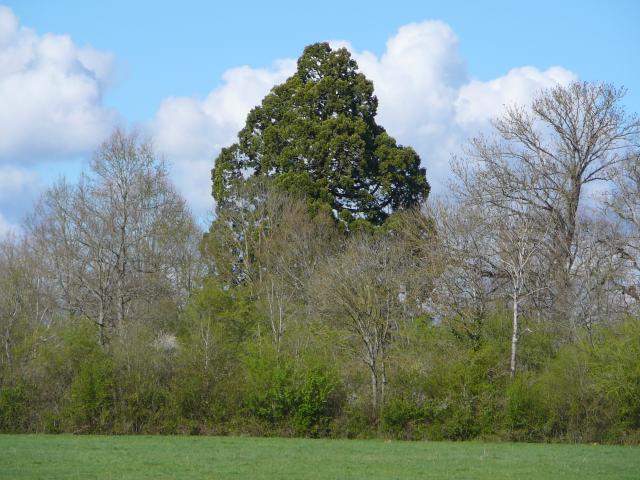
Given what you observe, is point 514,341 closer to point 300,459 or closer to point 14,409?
point 300,459

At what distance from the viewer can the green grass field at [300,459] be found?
1956 cm

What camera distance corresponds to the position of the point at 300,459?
74.6 ft

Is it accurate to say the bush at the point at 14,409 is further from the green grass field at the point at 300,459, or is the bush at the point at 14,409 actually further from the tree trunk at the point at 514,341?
the tree trunk at the point at 514,341

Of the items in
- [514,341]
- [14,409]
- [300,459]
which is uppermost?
[514,341]

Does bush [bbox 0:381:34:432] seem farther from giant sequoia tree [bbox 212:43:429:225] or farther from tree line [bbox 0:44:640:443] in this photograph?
giant sequoia tree [bbox 212:43:429:225]

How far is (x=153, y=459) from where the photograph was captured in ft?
73.7

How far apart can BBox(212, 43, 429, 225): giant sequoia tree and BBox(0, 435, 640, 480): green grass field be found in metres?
20.7

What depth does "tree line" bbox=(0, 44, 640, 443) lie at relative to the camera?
3108 centimetres

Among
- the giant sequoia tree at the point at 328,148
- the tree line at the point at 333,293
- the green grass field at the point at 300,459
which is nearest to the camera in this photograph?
the green grass field at the point at 300,459

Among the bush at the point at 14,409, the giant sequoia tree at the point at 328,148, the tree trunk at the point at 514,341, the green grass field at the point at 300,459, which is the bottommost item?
the green grass field at the point at 300,459

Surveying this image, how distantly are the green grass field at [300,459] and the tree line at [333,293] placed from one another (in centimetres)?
275

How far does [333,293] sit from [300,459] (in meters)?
11.0

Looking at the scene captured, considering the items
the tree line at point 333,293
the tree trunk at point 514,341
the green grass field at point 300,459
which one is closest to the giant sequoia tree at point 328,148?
the tree line at point 333,293

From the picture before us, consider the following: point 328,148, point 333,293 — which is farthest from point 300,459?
point 328,148
